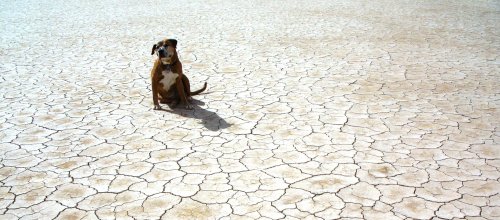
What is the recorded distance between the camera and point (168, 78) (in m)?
4.76

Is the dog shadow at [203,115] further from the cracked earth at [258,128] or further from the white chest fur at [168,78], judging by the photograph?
the white chest fur at [168,78]

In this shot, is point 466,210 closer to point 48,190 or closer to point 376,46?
point 48,190

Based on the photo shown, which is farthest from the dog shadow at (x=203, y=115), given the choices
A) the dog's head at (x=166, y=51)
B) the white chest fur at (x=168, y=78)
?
the dog's head at (x=166, y=51)

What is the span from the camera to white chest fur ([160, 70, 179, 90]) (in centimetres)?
470

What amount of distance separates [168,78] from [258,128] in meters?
1.08

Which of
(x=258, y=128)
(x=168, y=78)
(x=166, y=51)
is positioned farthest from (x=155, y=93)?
(x=258, y=128)

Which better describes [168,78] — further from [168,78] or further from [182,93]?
[182,93]

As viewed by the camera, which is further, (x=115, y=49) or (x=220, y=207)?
(x=115, y=49)

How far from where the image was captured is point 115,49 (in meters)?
7.77

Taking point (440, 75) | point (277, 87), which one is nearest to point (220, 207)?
point (277, 87)

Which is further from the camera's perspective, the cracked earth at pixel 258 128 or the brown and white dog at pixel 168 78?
the brown and white dog at pixel 168 78

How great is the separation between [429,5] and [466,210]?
10537 mm

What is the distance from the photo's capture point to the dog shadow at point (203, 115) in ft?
14.8

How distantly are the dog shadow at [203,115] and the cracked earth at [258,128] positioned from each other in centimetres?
2
